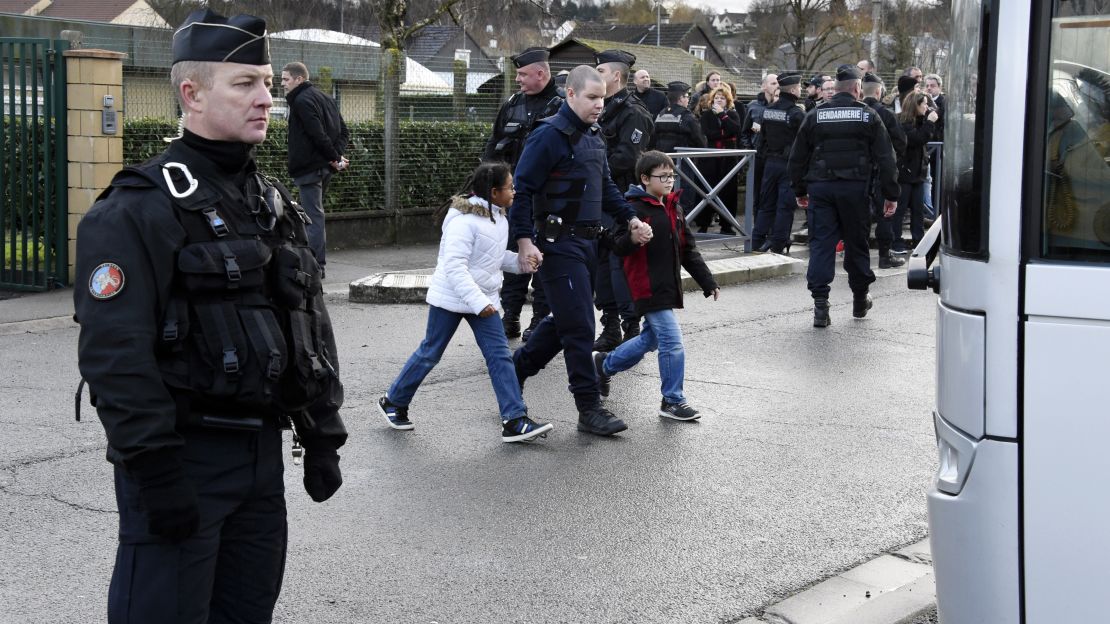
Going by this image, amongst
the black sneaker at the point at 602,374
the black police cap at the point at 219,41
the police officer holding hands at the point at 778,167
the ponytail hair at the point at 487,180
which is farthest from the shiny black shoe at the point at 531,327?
the black police cap at the point at 219,41

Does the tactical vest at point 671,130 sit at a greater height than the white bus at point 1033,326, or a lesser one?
greater

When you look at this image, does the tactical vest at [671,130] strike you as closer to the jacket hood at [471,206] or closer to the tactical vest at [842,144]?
the tactical vest at [842,144]

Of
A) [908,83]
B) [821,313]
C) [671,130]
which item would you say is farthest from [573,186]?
[908,83]

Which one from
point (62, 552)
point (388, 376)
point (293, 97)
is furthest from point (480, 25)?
point (62, 552)

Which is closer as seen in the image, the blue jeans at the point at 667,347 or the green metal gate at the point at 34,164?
the blue jeans at the point at 667,347

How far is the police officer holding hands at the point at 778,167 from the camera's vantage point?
1440 centimetres

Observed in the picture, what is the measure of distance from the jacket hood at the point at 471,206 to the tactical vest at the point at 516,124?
8.78 feet

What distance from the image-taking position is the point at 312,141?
11586mm

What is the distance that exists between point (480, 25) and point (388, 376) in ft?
83.5

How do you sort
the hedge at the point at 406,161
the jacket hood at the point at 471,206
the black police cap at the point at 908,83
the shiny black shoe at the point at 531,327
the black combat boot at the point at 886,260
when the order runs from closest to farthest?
the jacket hood at the point at 471,206
the shiny black shoe at the point at 531,327
the black combat boot at the point at 886,260
the hedge at the point at 406,161
the black police cap at the point at 908,83

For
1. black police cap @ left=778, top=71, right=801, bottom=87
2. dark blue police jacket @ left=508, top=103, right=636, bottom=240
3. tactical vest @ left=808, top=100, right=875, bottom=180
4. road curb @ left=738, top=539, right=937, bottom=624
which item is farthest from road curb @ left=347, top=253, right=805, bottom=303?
road curb @ left=738, top=539, right=937, bottom=624

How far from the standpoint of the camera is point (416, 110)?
1552cm

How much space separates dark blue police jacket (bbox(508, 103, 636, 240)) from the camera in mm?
6582

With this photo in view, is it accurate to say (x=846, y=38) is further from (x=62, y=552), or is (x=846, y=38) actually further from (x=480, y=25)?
(x=62, y=552)
